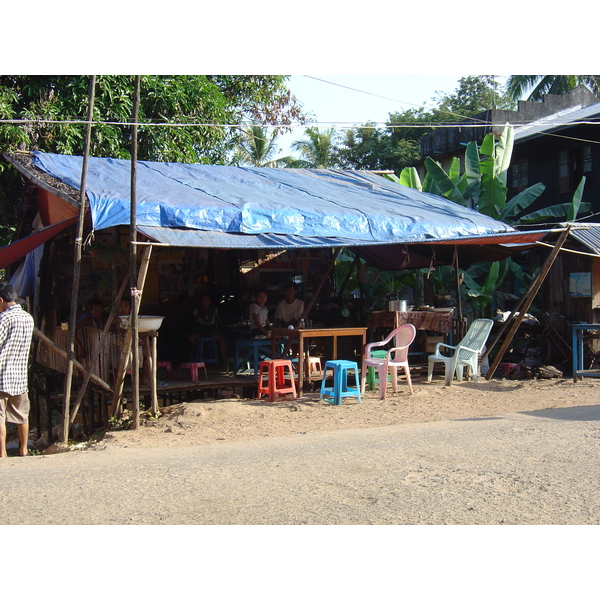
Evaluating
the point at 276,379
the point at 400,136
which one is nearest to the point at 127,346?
the point at 276,379

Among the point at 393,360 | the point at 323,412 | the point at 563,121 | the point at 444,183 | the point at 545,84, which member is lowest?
the point at 323,412

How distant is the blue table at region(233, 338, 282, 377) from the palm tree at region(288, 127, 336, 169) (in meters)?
18.8

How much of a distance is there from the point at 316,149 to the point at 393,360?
21.3 metres

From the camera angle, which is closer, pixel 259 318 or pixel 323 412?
pixel 323 412

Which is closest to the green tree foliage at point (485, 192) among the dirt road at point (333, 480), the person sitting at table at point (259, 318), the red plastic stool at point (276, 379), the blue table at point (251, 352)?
the person sitting at table at point (259, 318)

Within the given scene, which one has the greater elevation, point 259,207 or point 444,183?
point 444,183

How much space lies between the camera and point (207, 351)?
36.5ft

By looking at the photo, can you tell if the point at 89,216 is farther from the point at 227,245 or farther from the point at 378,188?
the point at 378,188

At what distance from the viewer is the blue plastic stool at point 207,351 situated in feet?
35.6

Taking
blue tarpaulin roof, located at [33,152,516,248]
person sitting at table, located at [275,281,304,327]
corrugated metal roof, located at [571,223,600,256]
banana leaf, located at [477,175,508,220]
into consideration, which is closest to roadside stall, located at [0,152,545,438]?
blue tarpaulin roof, located at [33,152,516,248]

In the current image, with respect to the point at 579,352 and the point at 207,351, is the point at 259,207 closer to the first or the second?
the point at 207,351
